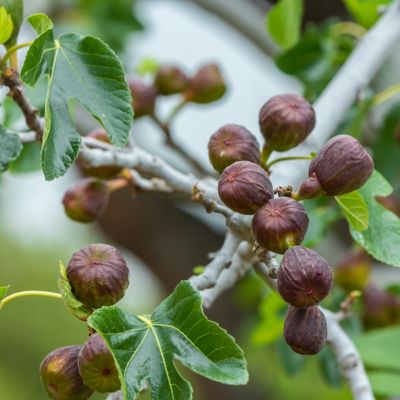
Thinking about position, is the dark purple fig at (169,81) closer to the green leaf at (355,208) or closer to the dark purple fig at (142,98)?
the dark purple fig at (142,98)

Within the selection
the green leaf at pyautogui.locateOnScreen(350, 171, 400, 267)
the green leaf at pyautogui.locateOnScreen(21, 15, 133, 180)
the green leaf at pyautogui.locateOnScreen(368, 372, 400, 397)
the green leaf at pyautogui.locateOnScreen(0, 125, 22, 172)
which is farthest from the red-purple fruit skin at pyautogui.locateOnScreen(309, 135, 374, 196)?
the green leaf at pyautogui.locateOnScreen(368, 372, 400, 397)

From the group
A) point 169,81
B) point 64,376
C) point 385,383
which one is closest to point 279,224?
point 64,376

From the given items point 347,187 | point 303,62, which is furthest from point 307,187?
point 303,62

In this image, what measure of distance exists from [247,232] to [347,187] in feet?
0.42

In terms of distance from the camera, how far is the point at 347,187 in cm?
89

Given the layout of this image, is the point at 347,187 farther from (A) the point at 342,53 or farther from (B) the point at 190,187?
(A) the point at 342,53

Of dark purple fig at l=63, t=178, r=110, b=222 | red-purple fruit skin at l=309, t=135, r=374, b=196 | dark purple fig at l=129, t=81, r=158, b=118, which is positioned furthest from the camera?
dark purple fig at l=129, t=81, r=158, b=118

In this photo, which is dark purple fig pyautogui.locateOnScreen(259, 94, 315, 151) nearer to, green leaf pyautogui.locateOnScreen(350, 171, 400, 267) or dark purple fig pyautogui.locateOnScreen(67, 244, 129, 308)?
A: green leaf pyautogui.locateOnScreen(350, 171, 400, 267)

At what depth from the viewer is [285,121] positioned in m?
0.96

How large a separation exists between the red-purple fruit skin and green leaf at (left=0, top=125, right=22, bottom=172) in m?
0.37

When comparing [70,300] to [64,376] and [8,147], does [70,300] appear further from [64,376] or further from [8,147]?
[8,147]

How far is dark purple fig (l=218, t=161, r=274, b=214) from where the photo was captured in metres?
0.82

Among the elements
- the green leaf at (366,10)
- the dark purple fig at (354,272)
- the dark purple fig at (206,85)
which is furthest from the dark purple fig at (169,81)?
the dark purple fig at (354,272)

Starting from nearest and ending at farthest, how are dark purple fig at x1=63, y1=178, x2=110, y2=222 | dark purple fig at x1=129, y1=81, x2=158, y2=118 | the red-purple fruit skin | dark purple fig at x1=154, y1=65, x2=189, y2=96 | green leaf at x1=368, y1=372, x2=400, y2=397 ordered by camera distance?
the red-purple fruit skin → dark purple fig at x1=63, y1=178, x2=110, y2=222 → green leaf at x1=368, y1=372, x2=400, y2=397 → dark purple fig at x1=129, y1=81, x2=158, y2=118 → dark purple fig at x1=154, y1=65, x2=189, y2=96
